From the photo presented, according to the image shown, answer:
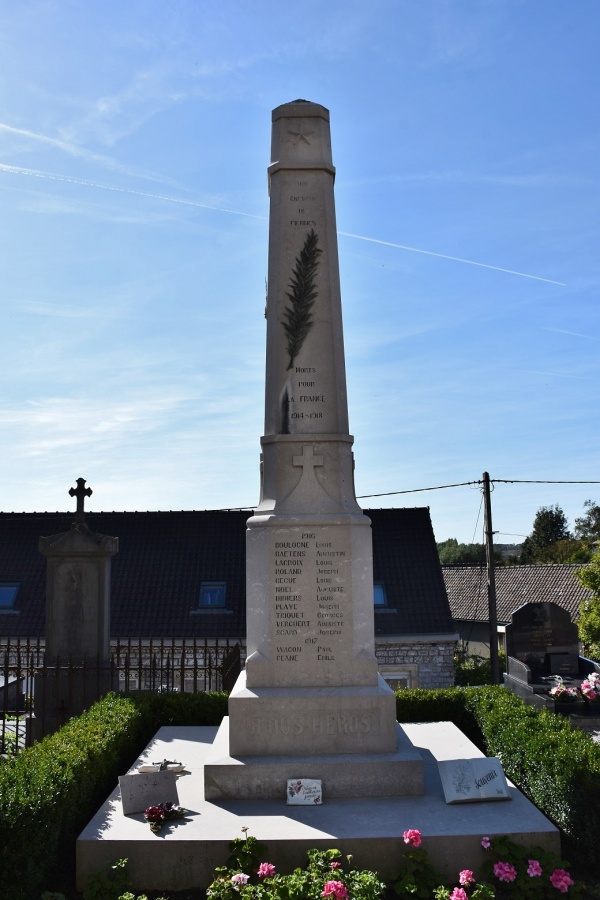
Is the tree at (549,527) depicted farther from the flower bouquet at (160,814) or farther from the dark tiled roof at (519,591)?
the flower bouquet at (160,814)

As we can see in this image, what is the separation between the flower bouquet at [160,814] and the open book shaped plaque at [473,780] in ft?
6.74

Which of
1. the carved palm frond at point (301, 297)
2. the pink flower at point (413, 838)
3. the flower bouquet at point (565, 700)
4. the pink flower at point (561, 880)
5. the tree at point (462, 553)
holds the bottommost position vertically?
the flower bouquet at point (565, 700)

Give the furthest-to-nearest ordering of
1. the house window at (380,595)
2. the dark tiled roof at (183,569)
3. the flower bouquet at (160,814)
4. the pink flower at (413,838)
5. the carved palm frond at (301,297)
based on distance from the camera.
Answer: the house window at (380,595)
the dark tiled roof at (183,569)
the carved palm frond at (301,297)
the flower bouquet at (160,814)
the pink flower at (413,838)

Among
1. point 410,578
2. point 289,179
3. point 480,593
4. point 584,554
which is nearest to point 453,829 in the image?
point 289,179

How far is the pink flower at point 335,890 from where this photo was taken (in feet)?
14.8

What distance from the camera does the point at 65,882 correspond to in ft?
17.3

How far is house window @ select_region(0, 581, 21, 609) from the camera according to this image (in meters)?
17.5

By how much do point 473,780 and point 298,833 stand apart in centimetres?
153

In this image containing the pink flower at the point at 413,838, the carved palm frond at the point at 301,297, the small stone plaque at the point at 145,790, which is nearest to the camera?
the pink flower at the point at 413,838

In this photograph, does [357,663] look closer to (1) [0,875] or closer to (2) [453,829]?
(2) [453,829]

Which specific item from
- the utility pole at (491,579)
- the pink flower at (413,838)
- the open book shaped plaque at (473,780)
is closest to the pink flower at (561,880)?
the pink flower at (413,838)

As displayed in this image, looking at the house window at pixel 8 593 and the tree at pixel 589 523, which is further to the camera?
the tree at pixel 589 523

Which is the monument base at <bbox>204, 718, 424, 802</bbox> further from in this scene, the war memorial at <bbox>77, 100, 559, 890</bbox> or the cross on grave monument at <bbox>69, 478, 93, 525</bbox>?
the cross on grave monument at <bbox>69, 478, 93, 525</bbox>

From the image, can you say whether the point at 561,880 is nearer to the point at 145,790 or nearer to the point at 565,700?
the point at 145,790
